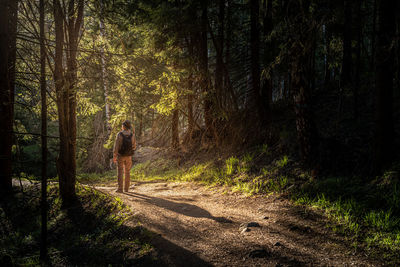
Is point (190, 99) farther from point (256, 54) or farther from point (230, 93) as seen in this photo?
point (256, 54)

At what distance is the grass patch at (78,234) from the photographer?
3.72m

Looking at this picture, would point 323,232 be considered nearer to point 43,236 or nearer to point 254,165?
point 254,165

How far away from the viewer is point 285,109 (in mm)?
10031

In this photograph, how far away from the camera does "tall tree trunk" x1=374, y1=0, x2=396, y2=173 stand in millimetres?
4422

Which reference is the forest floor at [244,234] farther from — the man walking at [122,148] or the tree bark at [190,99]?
the tree bark at [190,99]

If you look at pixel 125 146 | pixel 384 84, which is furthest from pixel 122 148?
pixel 384 84

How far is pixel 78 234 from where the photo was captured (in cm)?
500

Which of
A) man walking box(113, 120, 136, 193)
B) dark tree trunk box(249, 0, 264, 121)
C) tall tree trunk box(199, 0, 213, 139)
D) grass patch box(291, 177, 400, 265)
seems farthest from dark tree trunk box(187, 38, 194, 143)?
grass patch box(291, 177, 400, 265)

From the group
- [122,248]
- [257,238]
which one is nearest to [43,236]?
[122,248]

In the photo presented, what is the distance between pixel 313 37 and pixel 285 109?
16.4ft

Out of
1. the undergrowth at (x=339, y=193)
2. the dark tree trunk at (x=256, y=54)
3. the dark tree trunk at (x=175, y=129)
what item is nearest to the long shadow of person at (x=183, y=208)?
the undergrowth at (x=339, y=193)

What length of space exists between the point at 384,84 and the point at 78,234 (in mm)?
7051

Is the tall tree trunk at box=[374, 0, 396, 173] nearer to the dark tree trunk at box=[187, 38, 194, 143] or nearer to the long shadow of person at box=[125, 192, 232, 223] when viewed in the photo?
the long shadow of person at box=[125, 192, 232, 223]

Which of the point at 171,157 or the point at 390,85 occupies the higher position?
the point at 390,85
